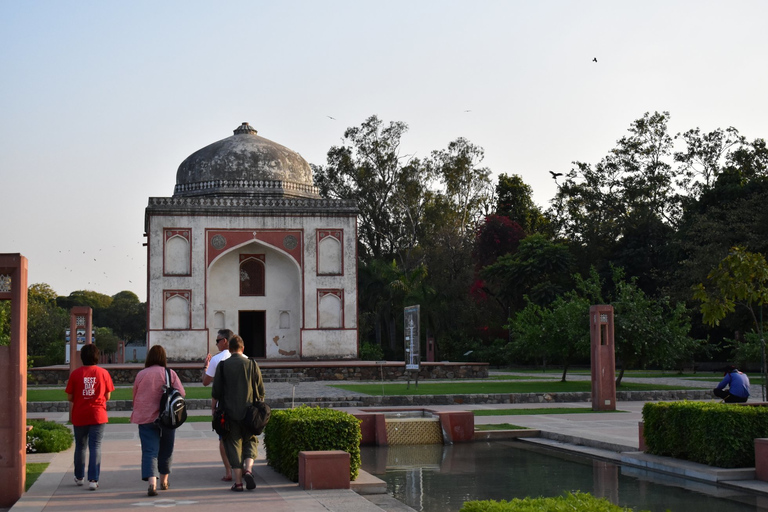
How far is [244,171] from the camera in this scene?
33.7 meters

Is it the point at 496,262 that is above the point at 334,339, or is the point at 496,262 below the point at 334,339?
above

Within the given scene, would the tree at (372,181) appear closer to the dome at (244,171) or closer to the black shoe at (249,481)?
the dome at (244,171)

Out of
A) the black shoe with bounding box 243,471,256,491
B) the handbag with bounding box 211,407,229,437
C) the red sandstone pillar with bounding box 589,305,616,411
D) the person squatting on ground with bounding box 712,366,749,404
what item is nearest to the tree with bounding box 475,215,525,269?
the red sandstone pillar with bounding box 589,305,616,411

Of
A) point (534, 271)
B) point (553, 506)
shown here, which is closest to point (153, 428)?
point (553, 506)

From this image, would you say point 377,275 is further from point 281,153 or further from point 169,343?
point 169,343

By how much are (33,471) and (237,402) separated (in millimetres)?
2679

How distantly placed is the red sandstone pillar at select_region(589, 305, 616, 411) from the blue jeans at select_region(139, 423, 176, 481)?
35.8 feet

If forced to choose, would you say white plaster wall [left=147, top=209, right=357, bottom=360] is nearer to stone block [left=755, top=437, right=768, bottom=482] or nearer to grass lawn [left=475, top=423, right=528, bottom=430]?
grass lawn [left=475, top=423, right=528, bottom=430]

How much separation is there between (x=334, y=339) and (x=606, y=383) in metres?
15.3

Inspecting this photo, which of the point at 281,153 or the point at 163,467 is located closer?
the point at 163,467

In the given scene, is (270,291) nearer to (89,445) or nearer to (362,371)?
(362,371)

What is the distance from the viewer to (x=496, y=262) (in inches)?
1647

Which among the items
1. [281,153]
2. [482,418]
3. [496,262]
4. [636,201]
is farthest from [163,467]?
[636,201]

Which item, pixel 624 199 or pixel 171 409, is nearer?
pixel 171 409
